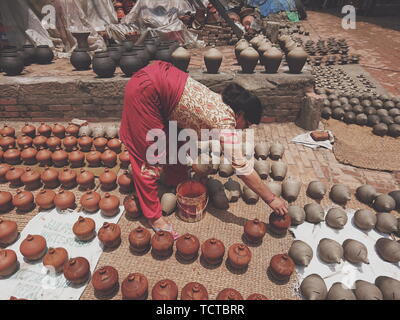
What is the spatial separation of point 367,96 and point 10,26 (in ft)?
29.7

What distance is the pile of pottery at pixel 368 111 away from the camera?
16.5 feet

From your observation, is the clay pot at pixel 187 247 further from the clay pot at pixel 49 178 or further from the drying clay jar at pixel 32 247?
the clay pot at pixel 49 178

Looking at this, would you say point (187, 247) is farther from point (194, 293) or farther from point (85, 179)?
point (85, 179)

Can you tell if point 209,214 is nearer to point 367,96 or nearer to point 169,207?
point 169,207

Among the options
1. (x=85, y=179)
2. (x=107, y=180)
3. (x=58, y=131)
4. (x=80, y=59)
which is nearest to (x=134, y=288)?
(x=107, y=180)

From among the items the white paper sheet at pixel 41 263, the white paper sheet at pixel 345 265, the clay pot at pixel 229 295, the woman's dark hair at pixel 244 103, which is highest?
the woman's dark hair at pixel 244 103

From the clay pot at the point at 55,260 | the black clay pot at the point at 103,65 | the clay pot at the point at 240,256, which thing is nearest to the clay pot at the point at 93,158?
the clay pot at the point at 55,260

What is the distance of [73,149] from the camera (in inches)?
167

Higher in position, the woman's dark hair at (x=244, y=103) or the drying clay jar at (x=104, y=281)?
the woman's dark hair at (x=244, y=103)

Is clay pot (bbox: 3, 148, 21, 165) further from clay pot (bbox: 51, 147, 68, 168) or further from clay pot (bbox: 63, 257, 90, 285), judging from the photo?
clay pot (bbox: 63, 257, 90, 285)

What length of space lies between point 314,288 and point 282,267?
0.30 metres

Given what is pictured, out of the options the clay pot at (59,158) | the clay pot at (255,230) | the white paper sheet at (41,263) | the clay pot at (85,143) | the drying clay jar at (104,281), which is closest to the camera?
the drying clay jar at (104,281)

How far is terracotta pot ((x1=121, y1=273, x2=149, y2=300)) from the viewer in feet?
7.36

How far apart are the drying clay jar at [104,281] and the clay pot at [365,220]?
2657 millimetres
